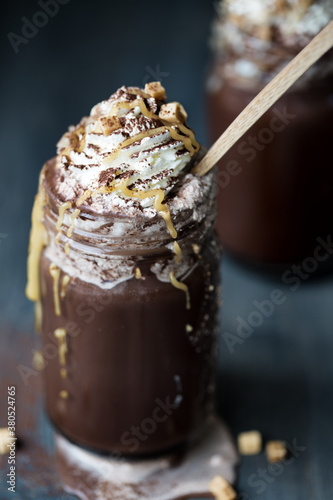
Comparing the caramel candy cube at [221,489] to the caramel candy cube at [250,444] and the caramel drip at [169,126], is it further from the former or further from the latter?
the caramel drip at [169,126]

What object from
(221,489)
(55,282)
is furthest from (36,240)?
(221,489)

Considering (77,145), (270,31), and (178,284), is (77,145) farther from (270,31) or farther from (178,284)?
(270,31)

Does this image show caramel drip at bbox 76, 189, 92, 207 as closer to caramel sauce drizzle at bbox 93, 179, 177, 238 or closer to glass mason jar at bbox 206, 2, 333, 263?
caramel sauce drizzle at bbox 93, 179, 177, 238

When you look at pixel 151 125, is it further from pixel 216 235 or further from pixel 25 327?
pixel 25 327

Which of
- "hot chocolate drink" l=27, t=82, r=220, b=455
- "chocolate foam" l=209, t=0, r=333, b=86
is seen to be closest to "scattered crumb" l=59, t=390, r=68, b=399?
"hot chocolate drink" l=27, t=82, r=220, b=455

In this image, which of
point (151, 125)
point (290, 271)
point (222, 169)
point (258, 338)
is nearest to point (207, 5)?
point (222, 169)

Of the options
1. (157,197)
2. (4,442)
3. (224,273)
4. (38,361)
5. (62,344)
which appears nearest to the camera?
(157,197)
